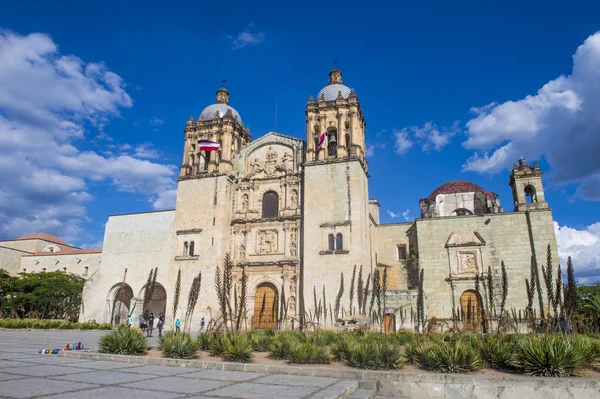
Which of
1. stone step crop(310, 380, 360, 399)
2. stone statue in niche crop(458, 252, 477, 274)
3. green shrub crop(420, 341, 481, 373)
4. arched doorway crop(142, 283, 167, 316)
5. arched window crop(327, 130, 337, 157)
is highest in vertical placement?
arched window crop(327, 130, 337, 157)

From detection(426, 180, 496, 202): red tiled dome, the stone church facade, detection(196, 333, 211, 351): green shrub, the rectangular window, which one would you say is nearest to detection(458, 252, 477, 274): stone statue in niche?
the stone church facade

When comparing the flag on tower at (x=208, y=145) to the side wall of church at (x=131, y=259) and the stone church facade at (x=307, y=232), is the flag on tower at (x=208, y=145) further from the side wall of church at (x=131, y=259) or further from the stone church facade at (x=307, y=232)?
the side wall of church at (x=131, y=259)

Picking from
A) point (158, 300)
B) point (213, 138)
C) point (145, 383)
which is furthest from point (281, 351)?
point (158, 300)

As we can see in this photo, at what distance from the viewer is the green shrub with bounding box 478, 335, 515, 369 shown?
8438 mm

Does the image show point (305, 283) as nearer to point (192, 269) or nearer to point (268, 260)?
point (268, 260)

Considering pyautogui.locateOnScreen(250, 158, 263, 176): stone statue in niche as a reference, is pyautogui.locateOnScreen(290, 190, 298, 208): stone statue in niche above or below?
below

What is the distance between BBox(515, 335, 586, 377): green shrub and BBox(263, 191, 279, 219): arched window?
19.8 meters

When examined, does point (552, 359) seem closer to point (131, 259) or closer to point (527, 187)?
point (527, 187)

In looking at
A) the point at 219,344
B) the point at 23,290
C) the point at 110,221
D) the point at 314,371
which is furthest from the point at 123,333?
the point at 23,290

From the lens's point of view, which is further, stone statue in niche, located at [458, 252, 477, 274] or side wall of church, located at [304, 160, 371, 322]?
stone statue in niche, located at [458, 252, 477, 274]

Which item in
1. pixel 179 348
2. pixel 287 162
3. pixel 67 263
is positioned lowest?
pixel 179 348

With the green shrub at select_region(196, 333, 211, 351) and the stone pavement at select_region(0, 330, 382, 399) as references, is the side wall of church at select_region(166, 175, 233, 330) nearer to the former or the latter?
the green shrub at select_region(196, 333, 211, 351)

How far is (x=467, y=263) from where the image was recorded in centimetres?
2380

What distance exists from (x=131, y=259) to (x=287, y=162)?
502 inches
